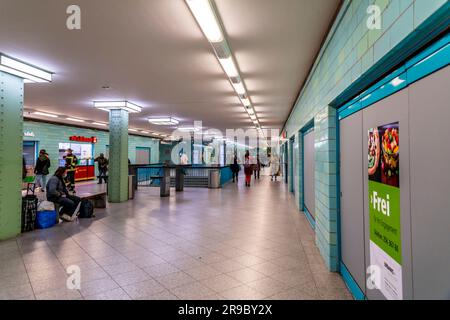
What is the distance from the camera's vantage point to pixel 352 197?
112 inches

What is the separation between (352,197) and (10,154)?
19.5ft

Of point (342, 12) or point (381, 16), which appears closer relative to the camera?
point (381, 16)

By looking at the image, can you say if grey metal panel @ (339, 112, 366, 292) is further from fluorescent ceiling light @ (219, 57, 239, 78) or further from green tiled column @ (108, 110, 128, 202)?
green tiled column @ (108, 110, 128, 202)

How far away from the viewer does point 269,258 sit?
3.81 m

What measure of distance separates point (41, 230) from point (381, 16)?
6.52 m

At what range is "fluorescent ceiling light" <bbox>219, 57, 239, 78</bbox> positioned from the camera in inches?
Result: 180

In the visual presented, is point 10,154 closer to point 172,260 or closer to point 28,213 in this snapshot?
point 28,213

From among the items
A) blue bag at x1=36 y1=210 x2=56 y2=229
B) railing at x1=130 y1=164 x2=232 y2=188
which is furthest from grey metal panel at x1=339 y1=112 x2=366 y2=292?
railing at x1=130 y1=164 x2=232 y2=188

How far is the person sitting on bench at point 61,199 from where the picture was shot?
→ 5.93 metres

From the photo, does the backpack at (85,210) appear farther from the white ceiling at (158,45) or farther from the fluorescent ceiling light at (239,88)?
the fluorescent ceiling light at (239,88)

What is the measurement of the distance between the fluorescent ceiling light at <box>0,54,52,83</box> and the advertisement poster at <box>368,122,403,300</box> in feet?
19.0

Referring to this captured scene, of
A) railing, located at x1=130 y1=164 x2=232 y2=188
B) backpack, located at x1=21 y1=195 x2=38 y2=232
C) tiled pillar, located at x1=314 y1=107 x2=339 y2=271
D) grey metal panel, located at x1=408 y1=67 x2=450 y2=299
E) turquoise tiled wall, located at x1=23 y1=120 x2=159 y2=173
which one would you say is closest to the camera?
grey metal panel, located at x1=408 y1=67 x2=450 y2=299
